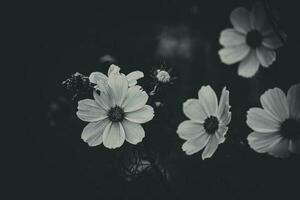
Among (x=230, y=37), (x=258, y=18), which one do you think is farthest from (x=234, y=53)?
(x=258, y=18)

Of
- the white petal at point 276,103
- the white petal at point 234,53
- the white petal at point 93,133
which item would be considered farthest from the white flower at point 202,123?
the white petal at point 234,53

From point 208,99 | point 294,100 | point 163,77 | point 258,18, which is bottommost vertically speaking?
point 294,100

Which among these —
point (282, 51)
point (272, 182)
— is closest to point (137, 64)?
point (282, 51)

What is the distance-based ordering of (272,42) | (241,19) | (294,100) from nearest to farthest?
(294,100)
(272,42)
(241,19)

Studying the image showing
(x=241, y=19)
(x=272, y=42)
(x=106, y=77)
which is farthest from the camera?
(x=241, y=19)

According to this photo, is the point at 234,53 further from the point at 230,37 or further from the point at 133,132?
the point at 133,132

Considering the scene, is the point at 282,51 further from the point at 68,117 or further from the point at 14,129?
the point at 14,129
